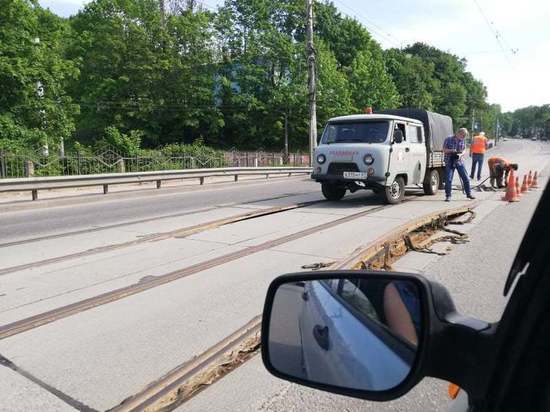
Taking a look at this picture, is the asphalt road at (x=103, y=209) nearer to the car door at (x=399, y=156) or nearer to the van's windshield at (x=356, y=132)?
the van's windshield at (x=356, y=132)

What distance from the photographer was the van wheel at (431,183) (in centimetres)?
1380

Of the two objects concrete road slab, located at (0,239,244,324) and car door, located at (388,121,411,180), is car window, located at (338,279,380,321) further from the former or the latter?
car door, located at (388,121,411,180)

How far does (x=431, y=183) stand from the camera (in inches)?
547

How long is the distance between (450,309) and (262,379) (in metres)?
2.26

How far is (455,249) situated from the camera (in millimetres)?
7004

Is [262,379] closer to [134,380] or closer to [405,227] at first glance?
[134,380]

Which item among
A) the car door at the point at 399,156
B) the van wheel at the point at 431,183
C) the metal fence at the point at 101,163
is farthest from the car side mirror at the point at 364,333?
the metal fence at the point at 101,163

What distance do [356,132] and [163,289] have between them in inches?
306

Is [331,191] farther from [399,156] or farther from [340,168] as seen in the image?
[399,156]

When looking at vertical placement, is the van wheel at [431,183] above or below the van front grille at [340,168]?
below

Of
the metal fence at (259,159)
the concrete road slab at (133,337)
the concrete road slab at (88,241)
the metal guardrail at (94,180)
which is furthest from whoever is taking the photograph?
the metal fence at (259,159)

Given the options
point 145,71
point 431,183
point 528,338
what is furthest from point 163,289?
point 145,71

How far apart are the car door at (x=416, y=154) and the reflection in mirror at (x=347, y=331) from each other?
1121 centimetres

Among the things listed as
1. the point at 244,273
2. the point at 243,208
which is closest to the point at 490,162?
the point at 243,208
